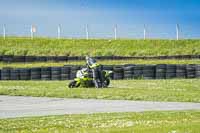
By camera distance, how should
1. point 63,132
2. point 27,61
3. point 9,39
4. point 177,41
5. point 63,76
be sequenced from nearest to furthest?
point 63,132 → point 63,76 → point 27,61 → point 177,41 → point 9,39

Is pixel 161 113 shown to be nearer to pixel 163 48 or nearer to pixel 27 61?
pixel 27 61

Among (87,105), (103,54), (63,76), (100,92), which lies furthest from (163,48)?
(87,105)

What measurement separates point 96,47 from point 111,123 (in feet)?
132

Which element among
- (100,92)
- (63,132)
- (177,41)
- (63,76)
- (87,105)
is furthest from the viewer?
(177,41)

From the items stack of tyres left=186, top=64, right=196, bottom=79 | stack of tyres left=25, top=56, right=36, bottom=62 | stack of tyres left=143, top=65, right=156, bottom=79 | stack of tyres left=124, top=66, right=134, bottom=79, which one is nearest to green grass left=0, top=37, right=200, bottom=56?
stack of tyres left=25, top=56, right=36, bottom=62

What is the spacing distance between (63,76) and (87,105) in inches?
565

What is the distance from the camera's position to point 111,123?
11.9 m

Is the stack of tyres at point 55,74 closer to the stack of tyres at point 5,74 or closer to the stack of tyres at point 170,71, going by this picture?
the stack of tyres at point 5,74

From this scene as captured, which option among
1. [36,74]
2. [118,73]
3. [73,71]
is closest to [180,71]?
[118,73]

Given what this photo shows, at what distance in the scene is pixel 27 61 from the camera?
140ft

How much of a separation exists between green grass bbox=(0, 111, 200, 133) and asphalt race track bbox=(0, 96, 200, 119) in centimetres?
139

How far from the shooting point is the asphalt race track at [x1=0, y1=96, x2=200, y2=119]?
1526 cm

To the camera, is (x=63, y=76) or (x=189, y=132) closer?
(x=189, y=132)

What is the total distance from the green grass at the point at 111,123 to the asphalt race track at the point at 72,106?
1389 mm
